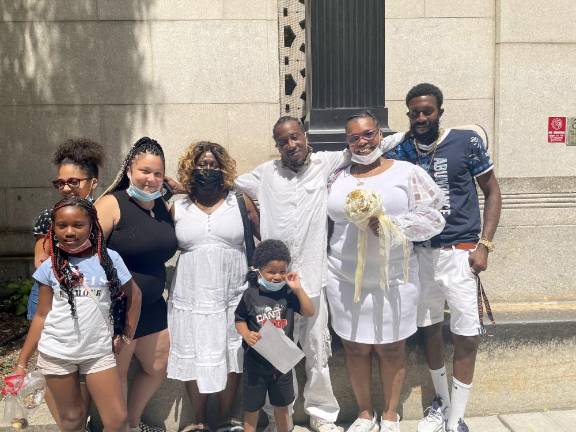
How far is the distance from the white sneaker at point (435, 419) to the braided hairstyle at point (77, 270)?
2.02 metres

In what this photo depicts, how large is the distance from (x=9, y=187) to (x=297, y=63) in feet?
11.9

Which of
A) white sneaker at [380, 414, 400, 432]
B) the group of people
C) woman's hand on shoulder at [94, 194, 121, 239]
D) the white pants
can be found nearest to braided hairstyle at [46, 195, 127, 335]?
the group of people

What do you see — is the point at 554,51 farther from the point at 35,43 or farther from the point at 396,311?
the point at 35,43

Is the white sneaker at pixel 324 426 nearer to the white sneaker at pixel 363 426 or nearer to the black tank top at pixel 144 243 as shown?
the white sneaker at pixel 363 426

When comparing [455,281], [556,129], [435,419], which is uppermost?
[556,129]

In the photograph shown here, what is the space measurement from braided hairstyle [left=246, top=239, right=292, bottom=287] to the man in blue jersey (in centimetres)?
87

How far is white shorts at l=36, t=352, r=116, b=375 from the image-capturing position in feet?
9.23

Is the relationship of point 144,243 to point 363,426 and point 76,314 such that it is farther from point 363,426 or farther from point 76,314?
point 363,426

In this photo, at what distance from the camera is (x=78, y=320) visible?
9.22ft

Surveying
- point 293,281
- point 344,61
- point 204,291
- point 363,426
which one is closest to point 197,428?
point 204,291

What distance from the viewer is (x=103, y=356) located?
9.42 ft

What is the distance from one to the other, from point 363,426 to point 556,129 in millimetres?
4656

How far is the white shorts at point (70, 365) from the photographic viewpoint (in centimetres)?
281

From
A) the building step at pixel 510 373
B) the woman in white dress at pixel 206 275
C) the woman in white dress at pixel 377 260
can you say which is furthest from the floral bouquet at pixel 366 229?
the building step at pixel 510 373
